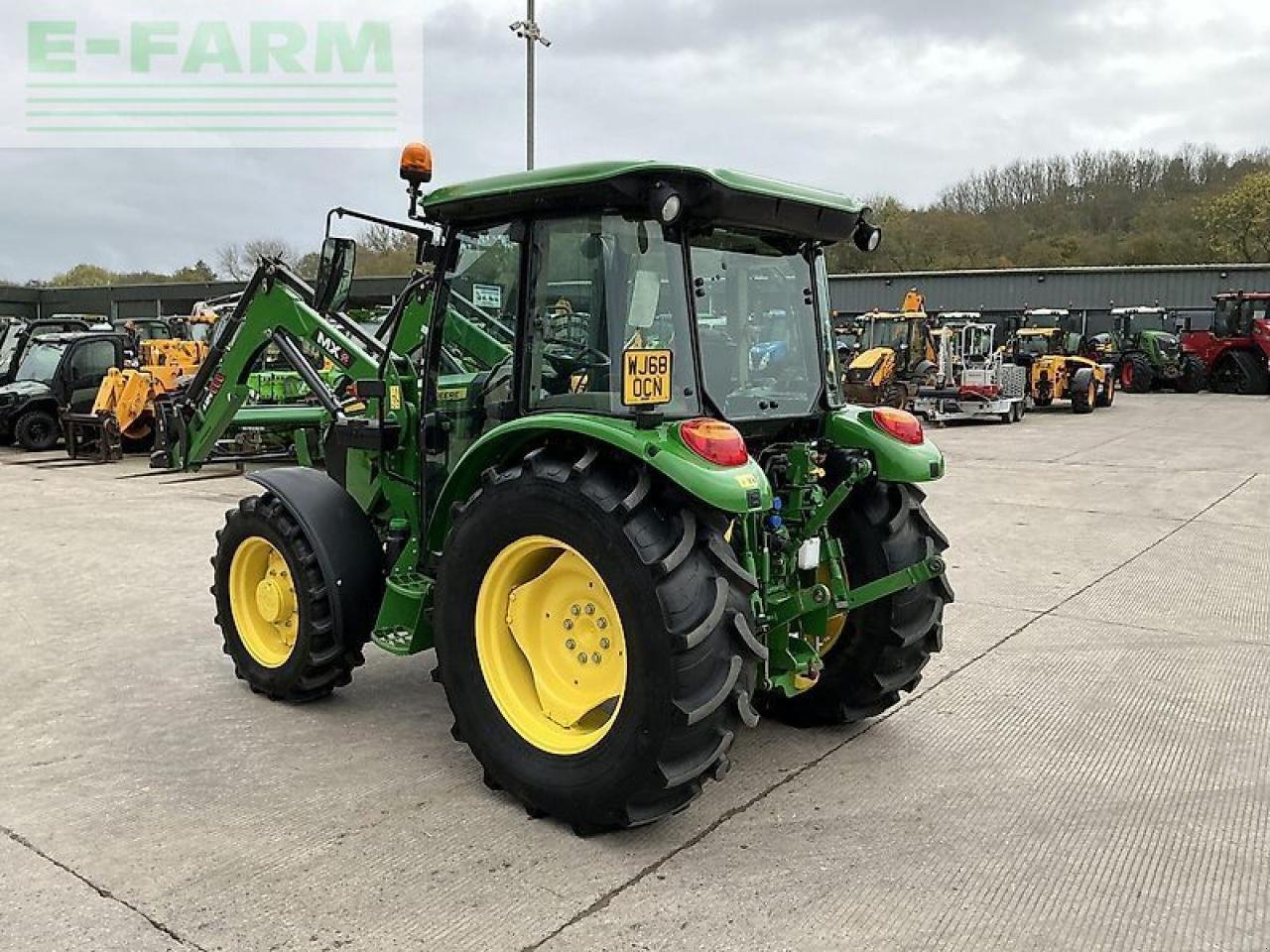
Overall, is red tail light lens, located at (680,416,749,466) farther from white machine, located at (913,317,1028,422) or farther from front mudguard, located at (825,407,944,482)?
Result: white machine, located at (913,317,1028,422)

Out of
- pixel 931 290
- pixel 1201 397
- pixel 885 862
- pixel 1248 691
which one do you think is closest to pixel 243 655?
pixel 885 862

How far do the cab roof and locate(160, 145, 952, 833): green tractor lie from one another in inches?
0.5

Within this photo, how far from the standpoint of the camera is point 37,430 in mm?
16438

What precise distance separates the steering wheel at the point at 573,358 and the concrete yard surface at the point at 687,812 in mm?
1618

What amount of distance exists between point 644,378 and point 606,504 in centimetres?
47

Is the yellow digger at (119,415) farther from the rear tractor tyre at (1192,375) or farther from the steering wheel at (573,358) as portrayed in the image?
the rear tractor tyre at (1192,375)

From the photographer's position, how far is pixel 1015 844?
11.5ft

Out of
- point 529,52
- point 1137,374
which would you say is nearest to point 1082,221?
point 1137,374

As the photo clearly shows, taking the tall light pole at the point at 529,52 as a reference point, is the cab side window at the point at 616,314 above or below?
below

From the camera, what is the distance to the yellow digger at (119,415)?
49.4ft

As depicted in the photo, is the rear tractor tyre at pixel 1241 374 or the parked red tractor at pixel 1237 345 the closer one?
the parked red tractor at pixel 1237 345

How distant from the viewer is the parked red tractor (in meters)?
28.2

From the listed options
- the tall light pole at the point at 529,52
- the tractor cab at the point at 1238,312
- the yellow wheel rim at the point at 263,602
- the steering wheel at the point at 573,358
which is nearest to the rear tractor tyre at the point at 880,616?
the steering wheel at the point at 573,358

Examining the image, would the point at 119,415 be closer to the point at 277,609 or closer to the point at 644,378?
the point at 277,609
